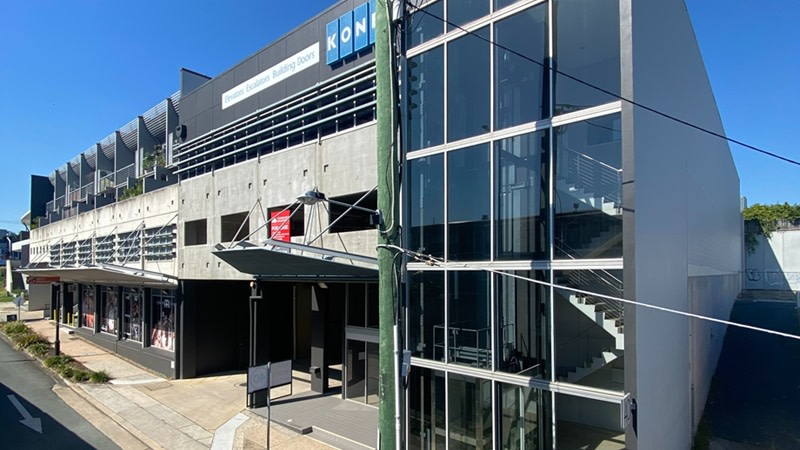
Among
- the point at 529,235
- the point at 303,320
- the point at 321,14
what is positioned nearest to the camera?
the point at 529,235

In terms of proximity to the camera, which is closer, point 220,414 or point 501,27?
point 501,27

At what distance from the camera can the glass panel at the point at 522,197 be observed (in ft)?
26.4

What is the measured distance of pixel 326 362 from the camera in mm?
15562

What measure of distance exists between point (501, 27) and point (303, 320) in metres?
15.3

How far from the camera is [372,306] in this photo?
48.2 feet

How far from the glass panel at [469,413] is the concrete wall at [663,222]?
8.09ft

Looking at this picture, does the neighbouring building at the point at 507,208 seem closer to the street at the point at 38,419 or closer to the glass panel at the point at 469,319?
the glass panel at the point at 469,319

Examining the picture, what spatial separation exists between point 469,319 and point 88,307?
98.0 feet

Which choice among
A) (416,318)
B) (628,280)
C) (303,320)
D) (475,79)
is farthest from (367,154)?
(303,320)

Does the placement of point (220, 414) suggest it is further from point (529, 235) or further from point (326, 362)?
point (529, 235)

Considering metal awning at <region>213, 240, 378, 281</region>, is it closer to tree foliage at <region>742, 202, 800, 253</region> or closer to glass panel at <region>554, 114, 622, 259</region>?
glass panel at <region>554, 114, 622, 259</region>

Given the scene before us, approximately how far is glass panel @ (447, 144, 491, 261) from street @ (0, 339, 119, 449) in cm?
965

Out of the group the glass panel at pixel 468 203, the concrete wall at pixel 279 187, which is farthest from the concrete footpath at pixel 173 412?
the glass panel at pixel 468 203

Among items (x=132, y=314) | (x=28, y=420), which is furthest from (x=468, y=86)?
(x=132, y=314)
